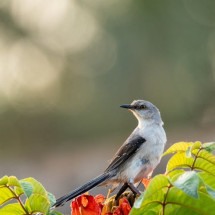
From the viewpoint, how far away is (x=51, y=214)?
250 centimetres

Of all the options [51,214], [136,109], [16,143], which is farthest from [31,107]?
[51,214]

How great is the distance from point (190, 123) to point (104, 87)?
13.0ft

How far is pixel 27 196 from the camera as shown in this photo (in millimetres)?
2516

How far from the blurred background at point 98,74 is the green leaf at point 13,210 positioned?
53.4 ft

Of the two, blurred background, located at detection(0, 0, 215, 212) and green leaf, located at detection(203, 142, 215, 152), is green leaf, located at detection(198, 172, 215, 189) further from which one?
blurred background, located at detection(0, 0, 215, 212)

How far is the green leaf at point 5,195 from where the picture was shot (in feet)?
8.63

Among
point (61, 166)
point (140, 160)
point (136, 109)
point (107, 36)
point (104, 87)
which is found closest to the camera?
point (140, 160)

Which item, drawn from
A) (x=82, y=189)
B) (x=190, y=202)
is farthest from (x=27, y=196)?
(x=82, y=189)

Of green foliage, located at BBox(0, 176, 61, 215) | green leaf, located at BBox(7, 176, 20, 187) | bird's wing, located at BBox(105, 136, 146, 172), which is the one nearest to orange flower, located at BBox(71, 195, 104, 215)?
green foliage, located at BBox(0, 176, 61, 215)

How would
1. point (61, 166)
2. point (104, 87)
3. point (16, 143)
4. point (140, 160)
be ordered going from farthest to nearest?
point (104, 87), point (16, 143), point (61, 166), point (140, 160)

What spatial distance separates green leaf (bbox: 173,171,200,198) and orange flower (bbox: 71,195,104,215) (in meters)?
0.44

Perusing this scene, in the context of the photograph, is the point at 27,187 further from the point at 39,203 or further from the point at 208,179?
the point at 208,179

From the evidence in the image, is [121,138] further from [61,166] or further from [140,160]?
[140,160]

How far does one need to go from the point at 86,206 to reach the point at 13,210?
0.80 ft
